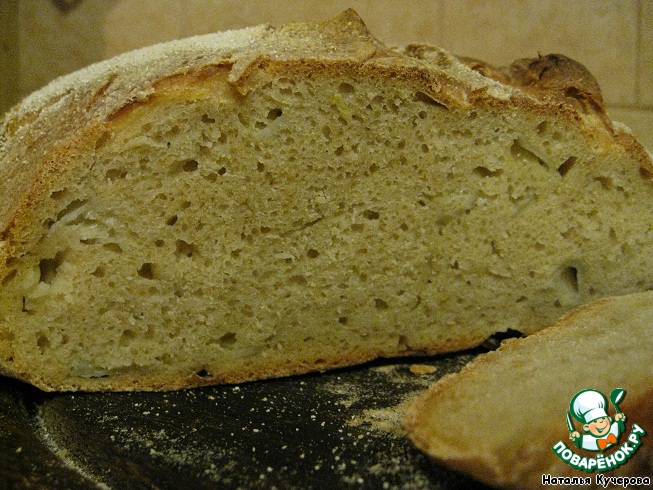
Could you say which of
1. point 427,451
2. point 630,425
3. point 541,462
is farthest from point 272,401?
point 630,425

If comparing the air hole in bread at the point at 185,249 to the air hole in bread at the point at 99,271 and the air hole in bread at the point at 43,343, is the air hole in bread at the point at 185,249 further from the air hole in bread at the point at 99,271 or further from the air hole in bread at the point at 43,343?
the air hole in bread at the point at 43,343

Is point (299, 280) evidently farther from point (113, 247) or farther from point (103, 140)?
point (103, 140)

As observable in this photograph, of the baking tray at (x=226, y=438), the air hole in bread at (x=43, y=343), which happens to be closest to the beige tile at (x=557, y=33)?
the baking tray at (x=226, y=438)

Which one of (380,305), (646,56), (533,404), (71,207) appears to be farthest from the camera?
(646,56)

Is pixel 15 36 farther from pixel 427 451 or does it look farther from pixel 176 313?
pixel 427 451

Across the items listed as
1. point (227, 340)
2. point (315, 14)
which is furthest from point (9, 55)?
point (227, 340)

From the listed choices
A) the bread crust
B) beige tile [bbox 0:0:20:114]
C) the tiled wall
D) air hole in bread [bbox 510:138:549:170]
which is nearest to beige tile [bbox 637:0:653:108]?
the tiled wall
